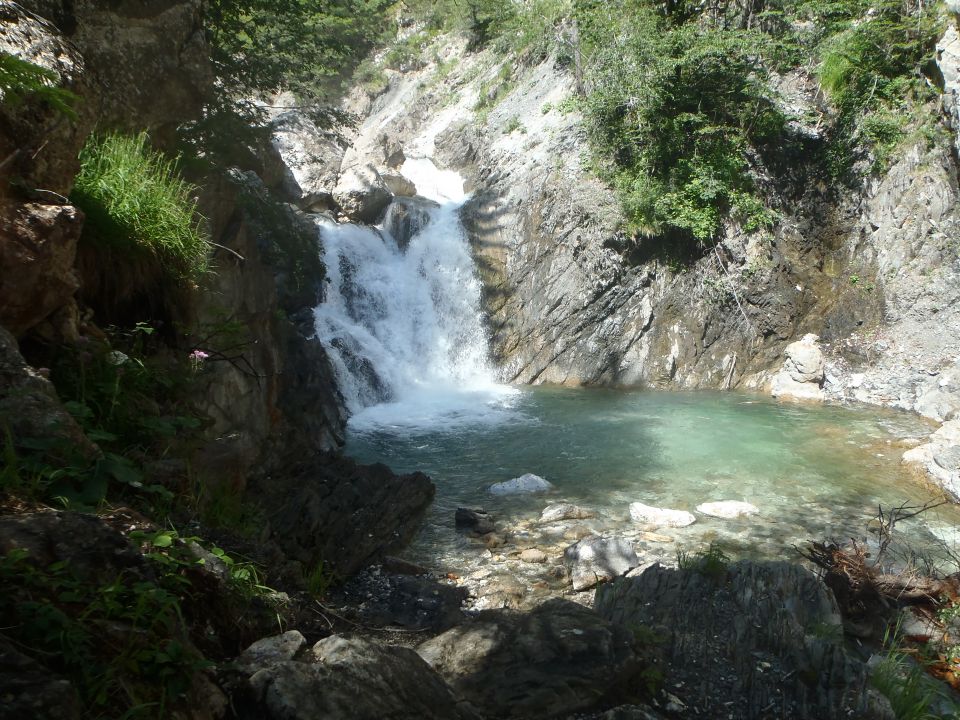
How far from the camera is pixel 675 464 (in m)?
8.80

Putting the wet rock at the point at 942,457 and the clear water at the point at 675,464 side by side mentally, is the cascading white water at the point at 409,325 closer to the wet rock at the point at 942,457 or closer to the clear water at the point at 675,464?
the clear water at the point at 675,464

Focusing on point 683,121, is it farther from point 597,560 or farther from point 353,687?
point 353,687

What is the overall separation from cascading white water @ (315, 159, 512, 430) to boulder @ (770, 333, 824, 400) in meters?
5.59

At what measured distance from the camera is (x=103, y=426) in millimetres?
3014

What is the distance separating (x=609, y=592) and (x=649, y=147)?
12.2 metres

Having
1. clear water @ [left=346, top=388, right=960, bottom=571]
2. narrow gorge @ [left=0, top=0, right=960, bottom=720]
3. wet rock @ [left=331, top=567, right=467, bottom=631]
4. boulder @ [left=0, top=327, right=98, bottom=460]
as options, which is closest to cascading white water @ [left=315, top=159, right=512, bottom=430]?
narrow gorge @ [left=0, top=0, right=960, bottom=720]

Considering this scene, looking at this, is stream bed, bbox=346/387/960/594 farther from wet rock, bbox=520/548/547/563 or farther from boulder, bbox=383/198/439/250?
boulder, bbox=383/198/439/250

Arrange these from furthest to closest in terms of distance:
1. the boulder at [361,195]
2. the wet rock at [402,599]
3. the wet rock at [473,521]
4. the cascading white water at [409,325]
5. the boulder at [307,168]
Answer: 1. the boulder at [361,195]
2. the boulder at [307,168]
3. the cascading white water at [409,325]
4. the wet rock at [473,521]
5. the wet rock at [402,599]

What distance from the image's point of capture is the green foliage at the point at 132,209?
12.7ft

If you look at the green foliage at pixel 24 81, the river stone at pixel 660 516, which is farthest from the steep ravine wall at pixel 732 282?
the green foliage at pixel 24 81

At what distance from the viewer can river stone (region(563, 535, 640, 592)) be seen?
5.39m

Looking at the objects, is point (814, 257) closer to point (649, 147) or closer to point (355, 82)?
point (649, 147)

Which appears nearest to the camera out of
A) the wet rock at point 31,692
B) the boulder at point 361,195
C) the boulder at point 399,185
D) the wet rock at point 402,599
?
the wet rock at point 31,692

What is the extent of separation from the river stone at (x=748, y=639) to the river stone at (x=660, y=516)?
7.10 feet
